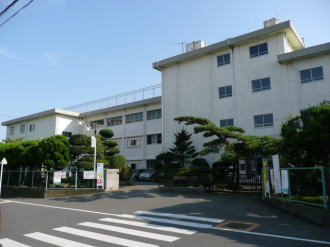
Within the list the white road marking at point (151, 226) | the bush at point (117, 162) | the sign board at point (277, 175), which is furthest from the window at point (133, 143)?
the white road marking at point (151, 226)

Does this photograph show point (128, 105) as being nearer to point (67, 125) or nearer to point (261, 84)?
point (67, 125)

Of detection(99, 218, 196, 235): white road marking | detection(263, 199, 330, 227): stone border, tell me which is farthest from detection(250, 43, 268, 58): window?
detection(99, 218, 196, 235): white road marking

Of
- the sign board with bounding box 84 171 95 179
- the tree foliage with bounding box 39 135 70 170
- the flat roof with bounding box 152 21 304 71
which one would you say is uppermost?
the flat roof with bounding box 152 21 304 71

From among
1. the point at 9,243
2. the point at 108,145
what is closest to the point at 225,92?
the point at 108,145

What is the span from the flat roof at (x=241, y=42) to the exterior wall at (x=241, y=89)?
21.7 inches

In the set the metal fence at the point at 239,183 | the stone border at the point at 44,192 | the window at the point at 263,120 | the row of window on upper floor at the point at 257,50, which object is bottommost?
the stone border at the point at 44,192

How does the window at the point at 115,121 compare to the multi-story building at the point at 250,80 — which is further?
the window at the point at 115,121

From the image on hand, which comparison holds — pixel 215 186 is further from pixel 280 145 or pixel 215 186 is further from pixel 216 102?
pixel 216 102

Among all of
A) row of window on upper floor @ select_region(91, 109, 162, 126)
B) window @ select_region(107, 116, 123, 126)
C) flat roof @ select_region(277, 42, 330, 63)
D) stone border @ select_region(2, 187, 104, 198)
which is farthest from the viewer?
window @ select_region(107, 116, 123, 126)

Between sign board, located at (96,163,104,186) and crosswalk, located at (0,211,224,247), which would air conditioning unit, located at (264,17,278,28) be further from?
crosswalk, located at (0,211,224,247)

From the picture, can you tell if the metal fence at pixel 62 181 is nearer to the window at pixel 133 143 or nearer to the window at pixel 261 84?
the window at pixel 133 143

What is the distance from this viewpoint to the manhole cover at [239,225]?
7.38 metres

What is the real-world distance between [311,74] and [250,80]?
480cm

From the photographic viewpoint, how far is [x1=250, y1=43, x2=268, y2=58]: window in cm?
2256
